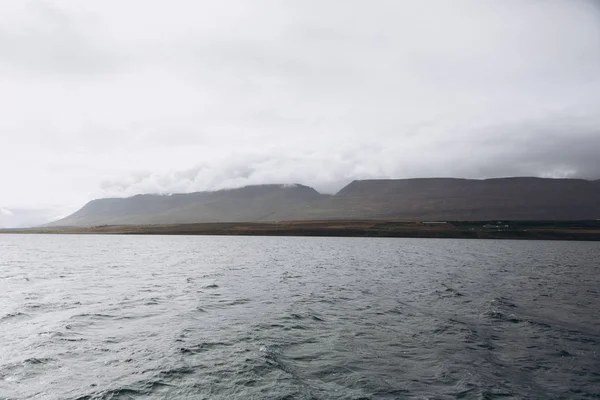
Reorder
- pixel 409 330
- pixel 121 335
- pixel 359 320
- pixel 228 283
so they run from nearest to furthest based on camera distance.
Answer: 1. pixel 121 335
2. pixel 409 330
3. pixel 359 320
4. pixel 228 283

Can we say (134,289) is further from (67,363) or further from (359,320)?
(359,320)

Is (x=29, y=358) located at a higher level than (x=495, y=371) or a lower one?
higher

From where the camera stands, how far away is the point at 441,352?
69.5 ft

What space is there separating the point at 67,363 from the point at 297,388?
38.9 ft

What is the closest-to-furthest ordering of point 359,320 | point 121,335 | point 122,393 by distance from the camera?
1. point 122,393
2. point 121,335
3. point 359,320

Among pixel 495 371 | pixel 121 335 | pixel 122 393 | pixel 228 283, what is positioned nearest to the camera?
pixel 122 393

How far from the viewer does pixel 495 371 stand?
60.5 ft

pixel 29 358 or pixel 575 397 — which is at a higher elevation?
pixel 29 358

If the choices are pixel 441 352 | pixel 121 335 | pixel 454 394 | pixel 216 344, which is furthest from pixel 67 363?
pixel 441 352

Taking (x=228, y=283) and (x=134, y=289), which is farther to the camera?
(x=228, y=283)

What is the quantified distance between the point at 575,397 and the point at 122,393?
18.7m

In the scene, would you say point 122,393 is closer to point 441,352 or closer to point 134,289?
point 441,352

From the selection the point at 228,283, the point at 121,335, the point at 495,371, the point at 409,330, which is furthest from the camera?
the point at 228,283

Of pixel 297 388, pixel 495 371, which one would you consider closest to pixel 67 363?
pixel 297 388
